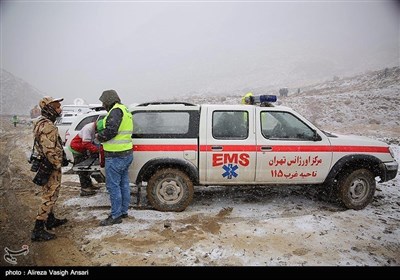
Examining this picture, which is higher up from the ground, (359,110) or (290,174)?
(359,110)

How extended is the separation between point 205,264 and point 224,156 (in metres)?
1.96

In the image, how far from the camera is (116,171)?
15.3ft

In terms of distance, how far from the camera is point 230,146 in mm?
5066

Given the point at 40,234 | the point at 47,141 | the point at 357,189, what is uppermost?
the point at 47,141

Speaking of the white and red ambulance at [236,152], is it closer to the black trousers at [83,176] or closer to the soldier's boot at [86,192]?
the black trousers at [83,176]

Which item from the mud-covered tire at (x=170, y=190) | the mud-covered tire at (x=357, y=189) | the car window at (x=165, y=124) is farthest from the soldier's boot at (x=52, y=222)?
the mud-covered tire at (x=357, y=189)

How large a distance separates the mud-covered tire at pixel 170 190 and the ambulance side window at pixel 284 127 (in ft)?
5.54

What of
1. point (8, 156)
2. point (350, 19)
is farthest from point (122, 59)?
point (8, 156)

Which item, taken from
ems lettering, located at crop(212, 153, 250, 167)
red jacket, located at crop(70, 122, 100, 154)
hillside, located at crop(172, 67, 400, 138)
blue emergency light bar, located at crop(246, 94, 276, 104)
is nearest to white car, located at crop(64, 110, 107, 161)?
red jacket, located at crop(70, 122, 100, 154)

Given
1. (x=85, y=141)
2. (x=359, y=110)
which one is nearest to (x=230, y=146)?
(x=85, y=141)

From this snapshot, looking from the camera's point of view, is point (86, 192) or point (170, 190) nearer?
point (170, 190)

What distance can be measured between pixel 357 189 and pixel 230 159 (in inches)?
97.9

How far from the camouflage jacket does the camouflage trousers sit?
0.58 feet

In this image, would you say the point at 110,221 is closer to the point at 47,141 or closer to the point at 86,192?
the point at 47,141
